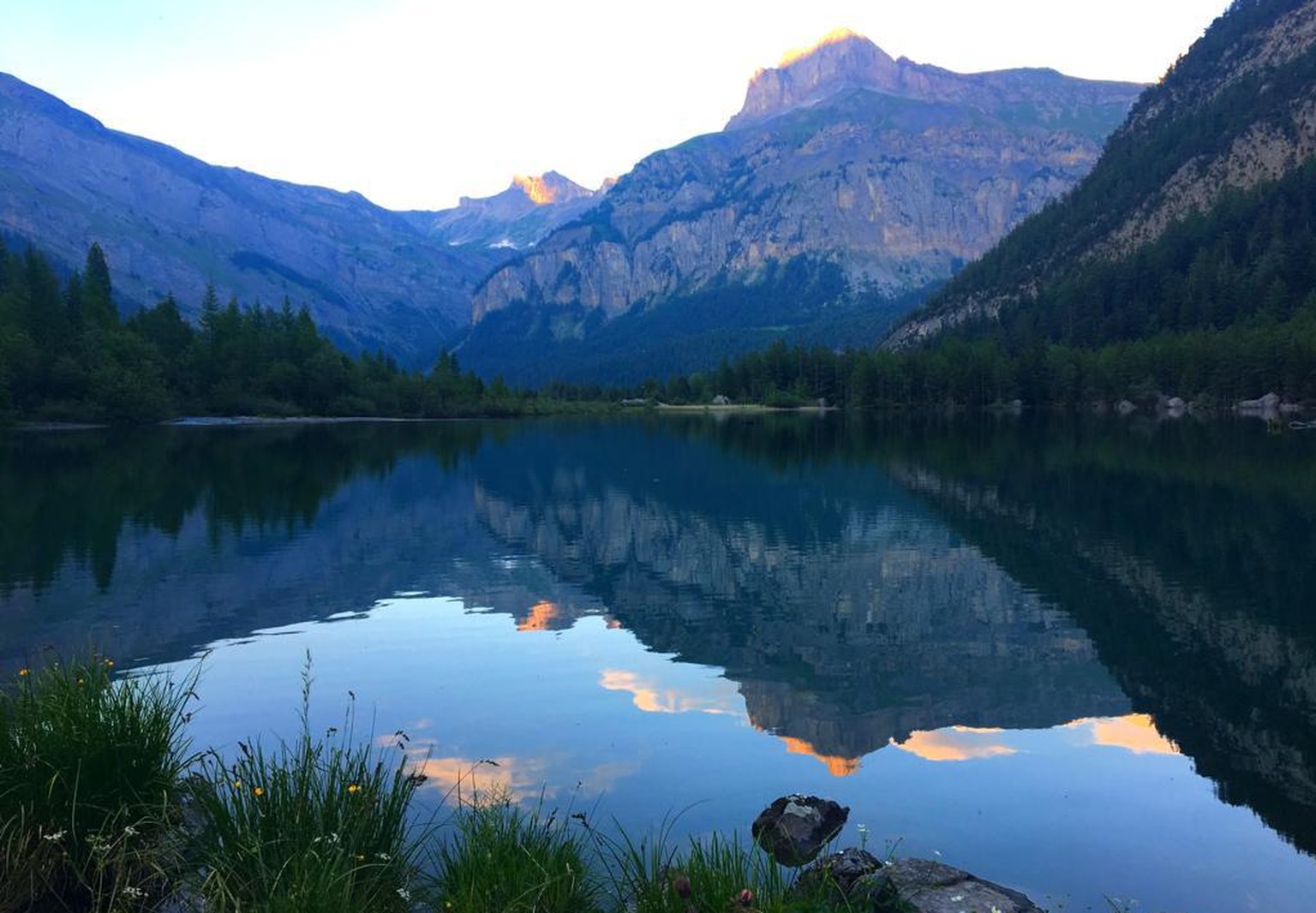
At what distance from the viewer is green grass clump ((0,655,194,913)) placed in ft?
31.0

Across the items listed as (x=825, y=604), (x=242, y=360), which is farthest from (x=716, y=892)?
(x=242, y=360)

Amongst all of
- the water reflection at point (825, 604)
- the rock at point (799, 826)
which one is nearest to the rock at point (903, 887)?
the rock at point (799, 826)

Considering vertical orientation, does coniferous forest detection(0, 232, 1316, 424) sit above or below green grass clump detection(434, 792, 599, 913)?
above

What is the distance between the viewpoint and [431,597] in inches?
1227

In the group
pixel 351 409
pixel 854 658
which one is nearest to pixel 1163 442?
pixel 854 658

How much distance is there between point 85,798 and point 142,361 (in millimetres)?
157262

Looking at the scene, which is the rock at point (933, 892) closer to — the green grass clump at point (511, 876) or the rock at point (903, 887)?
the rock at point (903, 887)

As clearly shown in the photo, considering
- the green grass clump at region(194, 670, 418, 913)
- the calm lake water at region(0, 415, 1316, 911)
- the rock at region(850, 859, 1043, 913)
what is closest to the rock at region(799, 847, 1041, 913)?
the rock at region(850, 859, 1043, 913)

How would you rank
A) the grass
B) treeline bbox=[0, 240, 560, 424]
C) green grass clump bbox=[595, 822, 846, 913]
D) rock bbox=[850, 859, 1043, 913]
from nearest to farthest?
1. green grass clump bbox=[595, 822, 846, 913]
2. the grass
3. rock bbox=[850, 859, 1043, 913]
4. treeline bbox=[0, 240, 560, 424]

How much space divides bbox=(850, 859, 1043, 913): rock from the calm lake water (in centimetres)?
202

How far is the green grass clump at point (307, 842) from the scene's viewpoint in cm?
809

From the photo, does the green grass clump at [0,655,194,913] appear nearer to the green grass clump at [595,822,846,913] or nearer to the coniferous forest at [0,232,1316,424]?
the green grass clump at [595,822,846,913]

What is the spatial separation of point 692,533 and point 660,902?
1382 inches

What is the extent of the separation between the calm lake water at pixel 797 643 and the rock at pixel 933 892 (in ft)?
6.63
